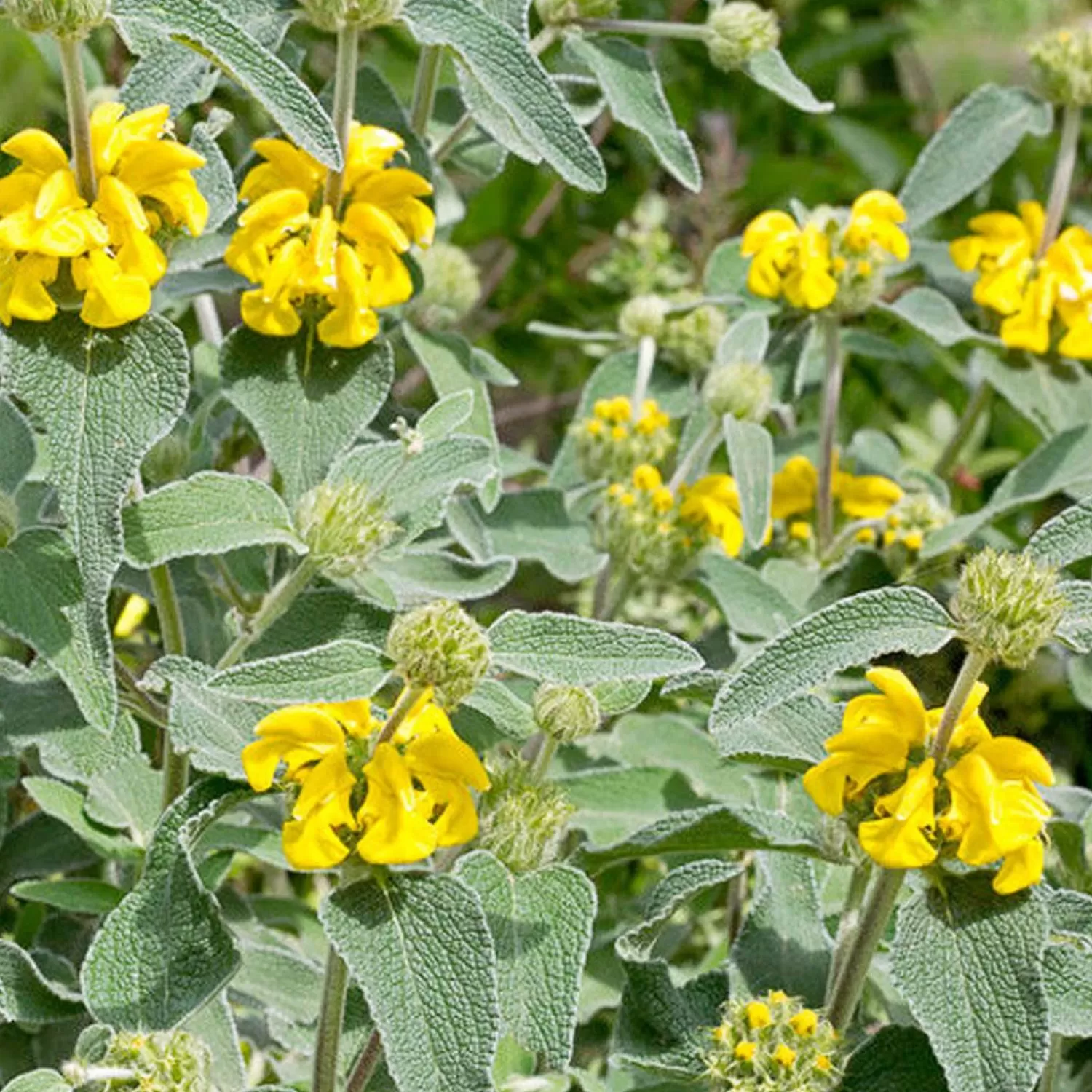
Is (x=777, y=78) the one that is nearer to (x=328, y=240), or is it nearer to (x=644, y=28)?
(x=644, y=28)

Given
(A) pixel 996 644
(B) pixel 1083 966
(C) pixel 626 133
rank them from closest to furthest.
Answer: (A) pixel 996 644 < (B) pixel 1083 966 < (C) pixel 626 133

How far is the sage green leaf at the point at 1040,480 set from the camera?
3.93ft

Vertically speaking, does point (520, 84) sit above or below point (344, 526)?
above

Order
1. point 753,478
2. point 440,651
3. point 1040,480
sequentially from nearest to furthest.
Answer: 1. point 440,651
2. point 753,478
3. point 1040,480

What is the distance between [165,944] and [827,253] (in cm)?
67

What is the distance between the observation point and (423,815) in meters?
0.75

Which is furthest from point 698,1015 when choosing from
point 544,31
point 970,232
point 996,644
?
point 970,232

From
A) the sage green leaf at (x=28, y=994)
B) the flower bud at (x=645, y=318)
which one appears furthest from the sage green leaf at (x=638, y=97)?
the sage green leaf at (x=28, y=994)

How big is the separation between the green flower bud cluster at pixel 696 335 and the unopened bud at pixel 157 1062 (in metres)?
0.72

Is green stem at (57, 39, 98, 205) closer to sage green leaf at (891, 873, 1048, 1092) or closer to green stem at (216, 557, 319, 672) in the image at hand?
green stem at (216, 557, 319, 672)

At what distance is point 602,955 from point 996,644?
0.44m

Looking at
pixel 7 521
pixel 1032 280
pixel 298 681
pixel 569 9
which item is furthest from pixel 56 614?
pixel 1032 280

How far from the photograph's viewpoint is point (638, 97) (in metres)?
1.11

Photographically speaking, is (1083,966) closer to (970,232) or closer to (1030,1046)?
(1030,1046)
